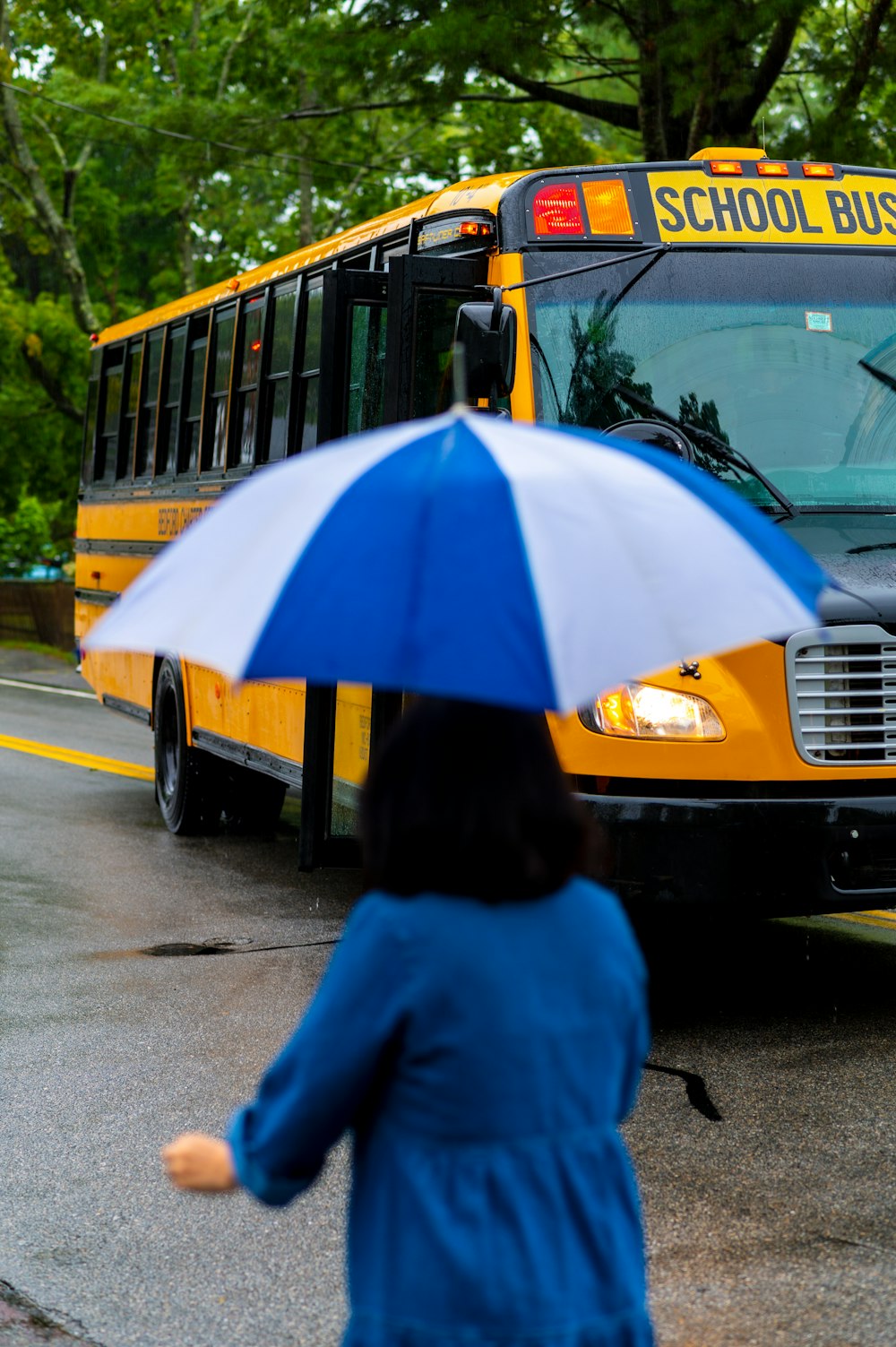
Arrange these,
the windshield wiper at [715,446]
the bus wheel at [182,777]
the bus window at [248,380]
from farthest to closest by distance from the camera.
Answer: the bus wheel at [182,777] → the bus window at [248,380] → the windshield wiper at [715,446]

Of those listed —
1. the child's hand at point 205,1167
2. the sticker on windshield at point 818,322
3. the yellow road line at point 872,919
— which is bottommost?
the yellow road line at point 872,919

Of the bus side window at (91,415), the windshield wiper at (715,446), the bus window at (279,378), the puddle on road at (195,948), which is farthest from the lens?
the bus side window at (91,415)

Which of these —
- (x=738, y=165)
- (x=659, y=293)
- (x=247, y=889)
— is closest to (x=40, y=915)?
(x=247, y=889)

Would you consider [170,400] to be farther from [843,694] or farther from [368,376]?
[843,694]

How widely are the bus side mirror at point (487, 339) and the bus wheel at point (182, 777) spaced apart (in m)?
5.23

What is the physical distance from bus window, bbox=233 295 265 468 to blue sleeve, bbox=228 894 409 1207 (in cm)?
816

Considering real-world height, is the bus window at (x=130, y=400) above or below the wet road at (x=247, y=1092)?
above

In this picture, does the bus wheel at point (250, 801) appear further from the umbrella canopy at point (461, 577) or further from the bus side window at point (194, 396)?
the umbrella canopy at point (461, 577)

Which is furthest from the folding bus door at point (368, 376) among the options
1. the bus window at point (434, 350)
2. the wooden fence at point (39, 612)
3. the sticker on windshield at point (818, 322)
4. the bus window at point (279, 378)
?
the wooden fence at point (39, 612)

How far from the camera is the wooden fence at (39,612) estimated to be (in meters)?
28.6

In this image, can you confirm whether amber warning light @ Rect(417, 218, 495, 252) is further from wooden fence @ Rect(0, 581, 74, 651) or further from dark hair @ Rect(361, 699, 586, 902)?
wooden fence @ Rect(0, 581, 74, 651)

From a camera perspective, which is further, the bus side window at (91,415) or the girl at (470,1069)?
the bus side window at (91,415)

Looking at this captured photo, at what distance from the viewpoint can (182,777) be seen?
1125 cm

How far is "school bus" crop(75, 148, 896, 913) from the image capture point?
19.8 feet
